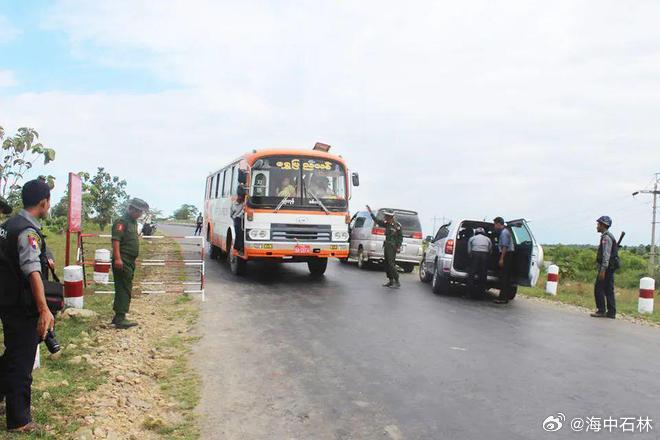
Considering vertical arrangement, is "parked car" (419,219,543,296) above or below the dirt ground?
above

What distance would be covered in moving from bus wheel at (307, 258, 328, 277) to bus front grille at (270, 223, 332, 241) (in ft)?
5.59

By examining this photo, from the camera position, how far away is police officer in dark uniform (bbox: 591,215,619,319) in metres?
9.91

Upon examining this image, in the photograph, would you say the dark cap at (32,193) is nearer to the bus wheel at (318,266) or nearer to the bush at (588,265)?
the bus wheel at (318,266)

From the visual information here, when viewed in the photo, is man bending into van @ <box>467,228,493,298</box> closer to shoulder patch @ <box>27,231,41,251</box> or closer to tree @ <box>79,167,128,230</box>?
shoulder patch @ <box>27,231,41,251</box>

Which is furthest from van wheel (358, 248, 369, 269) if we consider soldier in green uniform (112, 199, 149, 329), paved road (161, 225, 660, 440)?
soldier in green uniform (112, 199, 149, 329)

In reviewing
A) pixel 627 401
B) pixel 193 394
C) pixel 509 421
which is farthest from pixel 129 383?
pixel 627 401

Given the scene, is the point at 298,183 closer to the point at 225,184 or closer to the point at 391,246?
the point at 391,246

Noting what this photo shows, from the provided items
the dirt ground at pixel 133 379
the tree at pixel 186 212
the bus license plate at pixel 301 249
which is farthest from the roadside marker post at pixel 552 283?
the tree at pixel 186 212

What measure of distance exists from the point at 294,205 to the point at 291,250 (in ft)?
3.53

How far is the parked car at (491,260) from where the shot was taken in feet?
36.1

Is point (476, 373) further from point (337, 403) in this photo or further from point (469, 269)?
point (469, 269)

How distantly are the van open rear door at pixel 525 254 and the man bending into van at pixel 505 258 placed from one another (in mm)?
174

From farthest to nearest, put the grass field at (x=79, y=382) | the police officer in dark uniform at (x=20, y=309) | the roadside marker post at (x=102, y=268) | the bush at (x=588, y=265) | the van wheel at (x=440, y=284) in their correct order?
the bush at (x=588, y=265), the van wheel at (x=440, y=284), the roadside marker post at (x=102, y=268), the grass field at (x=79, y=382), the police officer in dark uniform at (x=20, y=309)

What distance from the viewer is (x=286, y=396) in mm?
4953
